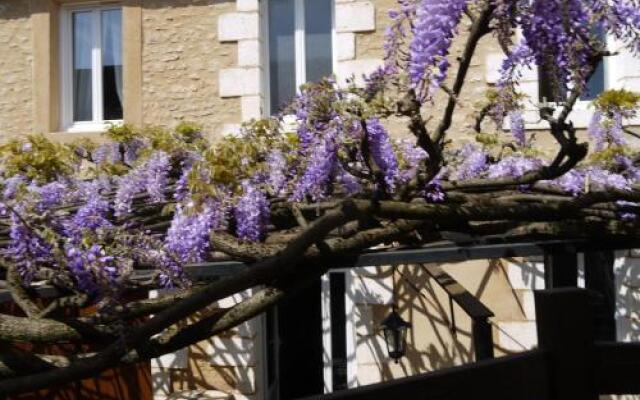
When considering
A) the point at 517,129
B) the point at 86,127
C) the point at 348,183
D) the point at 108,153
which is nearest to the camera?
the point at 348,183

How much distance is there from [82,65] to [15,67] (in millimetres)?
673

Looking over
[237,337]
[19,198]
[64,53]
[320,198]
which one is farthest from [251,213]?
[64,53]

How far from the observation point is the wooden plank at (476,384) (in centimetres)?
174

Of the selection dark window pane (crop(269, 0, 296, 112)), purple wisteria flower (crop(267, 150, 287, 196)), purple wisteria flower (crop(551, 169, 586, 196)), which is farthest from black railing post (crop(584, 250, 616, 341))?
purple wisteria flower (crop(267, 150, 287, 196))

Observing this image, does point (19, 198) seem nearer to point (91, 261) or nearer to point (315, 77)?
point (91, 261)

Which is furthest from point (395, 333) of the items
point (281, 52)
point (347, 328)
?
point (281, 52)

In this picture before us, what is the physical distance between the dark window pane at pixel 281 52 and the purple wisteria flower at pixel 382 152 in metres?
3.84

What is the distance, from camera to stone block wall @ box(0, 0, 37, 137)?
21.1ft

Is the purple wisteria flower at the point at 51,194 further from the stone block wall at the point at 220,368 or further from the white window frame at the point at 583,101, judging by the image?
the white window frame at the point at 583,101

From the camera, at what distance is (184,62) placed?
621 centimetres

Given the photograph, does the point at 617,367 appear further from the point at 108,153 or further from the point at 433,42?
the point at 108,153

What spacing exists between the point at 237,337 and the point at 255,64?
2709mm

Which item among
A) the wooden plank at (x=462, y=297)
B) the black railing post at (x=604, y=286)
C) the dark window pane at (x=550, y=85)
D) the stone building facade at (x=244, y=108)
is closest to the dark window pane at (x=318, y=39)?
the stone building facade at (x=244, y=108)

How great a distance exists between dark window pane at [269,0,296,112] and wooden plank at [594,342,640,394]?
4721 millimetres
